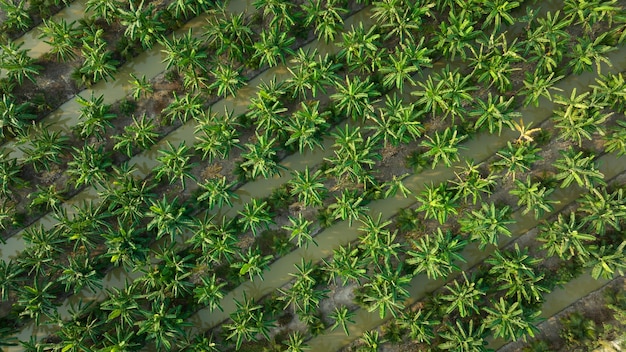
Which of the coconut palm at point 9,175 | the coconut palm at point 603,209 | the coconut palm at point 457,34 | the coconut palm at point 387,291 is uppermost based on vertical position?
the coconut palm at point 457,34

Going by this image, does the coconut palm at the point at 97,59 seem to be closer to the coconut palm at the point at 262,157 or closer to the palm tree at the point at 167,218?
the palm tree at the point at 167,218

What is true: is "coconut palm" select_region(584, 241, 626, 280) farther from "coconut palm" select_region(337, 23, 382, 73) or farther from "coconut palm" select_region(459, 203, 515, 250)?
"coconut palm" select_region(337, 23, 382, 73)

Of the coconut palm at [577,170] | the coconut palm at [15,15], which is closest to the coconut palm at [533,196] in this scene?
the coconut palm at [577,170]

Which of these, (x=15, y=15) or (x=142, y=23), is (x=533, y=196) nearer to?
(x=142, y=23)

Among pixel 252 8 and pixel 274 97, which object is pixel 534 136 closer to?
pixel 274 97

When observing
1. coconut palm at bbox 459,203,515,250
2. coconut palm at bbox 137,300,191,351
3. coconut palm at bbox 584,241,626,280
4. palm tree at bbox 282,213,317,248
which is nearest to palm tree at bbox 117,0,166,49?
palm tree at bbox 282,213,317,248
